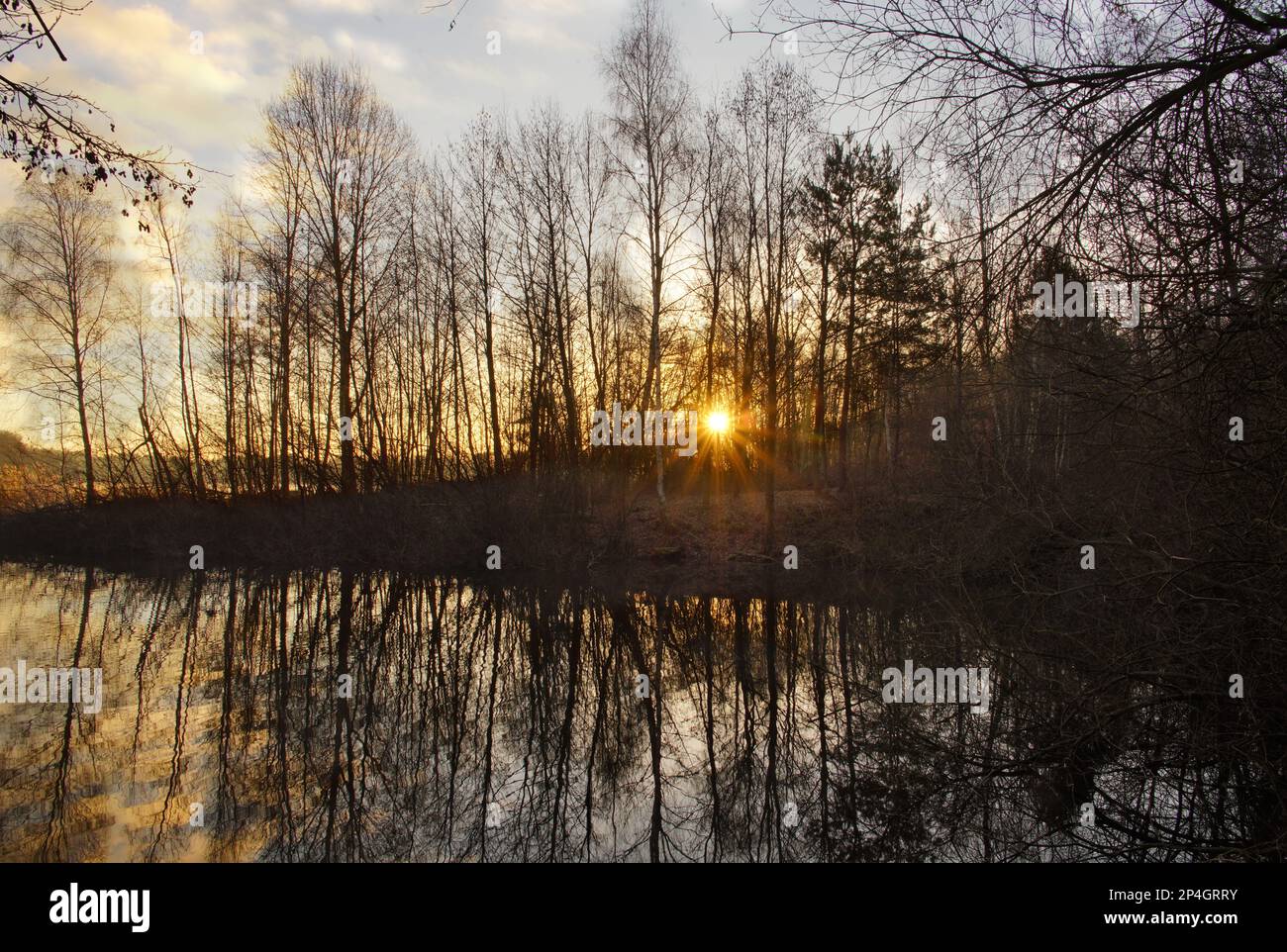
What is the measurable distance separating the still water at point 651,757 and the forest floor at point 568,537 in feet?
28.9

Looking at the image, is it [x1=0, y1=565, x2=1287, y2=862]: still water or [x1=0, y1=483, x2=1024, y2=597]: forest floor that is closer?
[x1=0, y1=565, x2=1287, y2=862]: still water

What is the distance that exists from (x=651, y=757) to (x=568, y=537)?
1587 centimetres

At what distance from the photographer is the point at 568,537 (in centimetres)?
2277

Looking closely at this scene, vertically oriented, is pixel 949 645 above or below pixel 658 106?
below

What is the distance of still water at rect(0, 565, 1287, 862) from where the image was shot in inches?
206

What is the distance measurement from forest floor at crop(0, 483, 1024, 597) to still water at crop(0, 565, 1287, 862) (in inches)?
347

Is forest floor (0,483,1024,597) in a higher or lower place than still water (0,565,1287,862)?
higher

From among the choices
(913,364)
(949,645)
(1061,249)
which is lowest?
(949,645)

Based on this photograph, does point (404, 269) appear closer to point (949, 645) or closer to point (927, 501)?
point (927, 501)

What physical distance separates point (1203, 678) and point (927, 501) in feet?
51.2

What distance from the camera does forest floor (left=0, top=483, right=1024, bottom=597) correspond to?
2014cm

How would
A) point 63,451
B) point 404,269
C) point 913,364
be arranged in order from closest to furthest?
point 913,364, point 404,269, point 63,451
